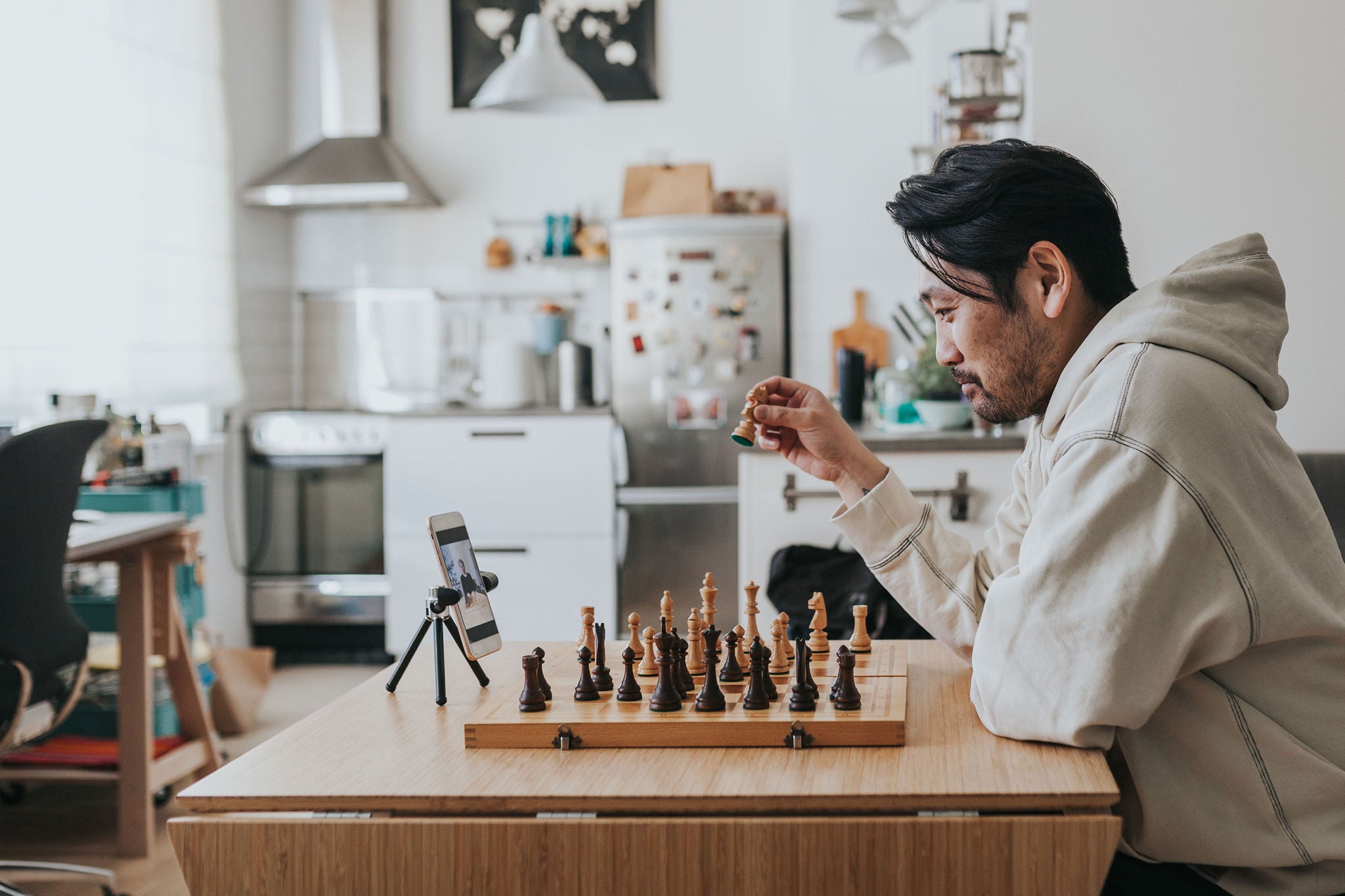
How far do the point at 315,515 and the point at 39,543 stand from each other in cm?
264

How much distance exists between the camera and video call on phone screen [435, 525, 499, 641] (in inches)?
56.5

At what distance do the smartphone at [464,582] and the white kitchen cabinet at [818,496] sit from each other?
1.87 m

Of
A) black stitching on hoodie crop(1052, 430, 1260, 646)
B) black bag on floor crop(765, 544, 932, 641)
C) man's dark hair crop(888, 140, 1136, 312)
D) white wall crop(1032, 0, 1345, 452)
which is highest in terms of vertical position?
white wall crop(1032, 0, 1345, 452)

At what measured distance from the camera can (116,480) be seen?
130 inches

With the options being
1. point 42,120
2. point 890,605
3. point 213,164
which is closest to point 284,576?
point 213,164

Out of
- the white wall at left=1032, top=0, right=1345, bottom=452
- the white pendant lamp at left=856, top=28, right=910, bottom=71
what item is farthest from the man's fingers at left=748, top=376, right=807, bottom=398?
the white pendant lamp at left=856, top=28, right=910, bottom=71

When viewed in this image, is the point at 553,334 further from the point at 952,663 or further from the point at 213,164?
the point at 952,663

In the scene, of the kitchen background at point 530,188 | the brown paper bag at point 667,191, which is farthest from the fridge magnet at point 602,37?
the brown paper bag at point 667,191

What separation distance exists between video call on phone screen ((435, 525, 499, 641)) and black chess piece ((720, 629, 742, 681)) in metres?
0.31

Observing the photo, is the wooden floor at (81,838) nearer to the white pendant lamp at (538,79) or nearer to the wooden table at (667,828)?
the wooden table at (667,828)

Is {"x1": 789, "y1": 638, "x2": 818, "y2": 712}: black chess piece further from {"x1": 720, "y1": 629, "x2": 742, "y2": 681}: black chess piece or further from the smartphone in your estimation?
the smartphone

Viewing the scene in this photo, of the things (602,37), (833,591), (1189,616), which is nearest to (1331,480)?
(833,591)

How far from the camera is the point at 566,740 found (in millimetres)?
1202

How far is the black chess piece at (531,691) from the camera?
49.8 inches
